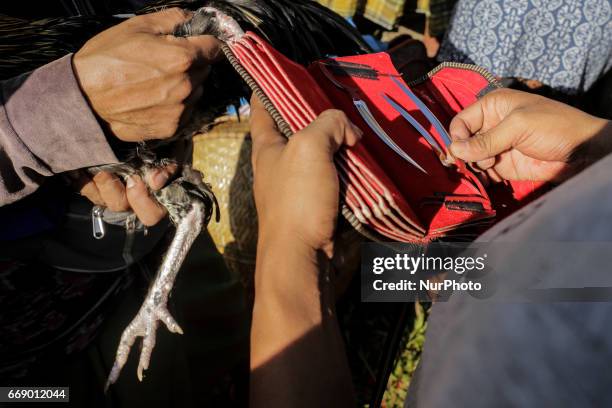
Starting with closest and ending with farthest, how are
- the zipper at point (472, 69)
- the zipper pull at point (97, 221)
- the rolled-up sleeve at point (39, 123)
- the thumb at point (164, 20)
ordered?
the rolled-up sleeve at point (39, 123) → the thumb at point (164, 20) → the zipper at point (472, 69) → the zipper pull at point (97, 221)

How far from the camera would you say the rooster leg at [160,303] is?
1.36 m

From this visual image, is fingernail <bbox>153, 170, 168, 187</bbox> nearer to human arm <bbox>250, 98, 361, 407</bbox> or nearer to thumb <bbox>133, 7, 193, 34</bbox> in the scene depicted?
thumb <bbox>133, 7, 193, 34</bbox>

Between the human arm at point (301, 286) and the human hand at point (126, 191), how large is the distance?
567 millimetres

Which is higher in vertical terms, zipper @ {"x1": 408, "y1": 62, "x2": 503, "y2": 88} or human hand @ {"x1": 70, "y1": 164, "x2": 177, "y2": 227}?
zipper @ {"x1": 408, "y1": 62, "x2": 503, "y2": 88}

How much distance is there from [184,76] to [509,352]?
890 mm

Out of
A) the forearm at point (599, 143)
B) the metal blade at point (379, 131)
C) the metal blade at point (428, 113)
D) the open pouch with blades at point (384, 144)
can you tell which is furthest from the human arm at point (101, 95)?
the forearm at point (599, 143)

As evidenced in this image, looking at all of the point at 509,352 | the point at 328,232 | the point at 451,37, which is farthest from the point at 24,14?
the point at 451,37

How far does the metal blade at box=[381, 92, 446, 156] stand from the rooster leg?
0.67 metres

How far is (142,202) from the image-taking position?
1353 mm

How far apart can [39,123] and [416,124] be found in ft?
2.82

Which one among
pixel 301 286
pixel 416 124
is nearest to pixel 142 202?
pixel 301 286

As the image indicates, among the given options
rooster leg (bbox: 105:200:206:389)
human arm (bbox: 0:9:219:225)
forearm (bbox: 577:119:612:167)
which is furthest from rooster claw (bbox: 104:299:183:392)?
forearm (bbox: 577:119:612:167)

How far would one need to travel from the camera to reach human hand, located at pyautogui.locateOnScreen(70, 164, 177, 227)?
1.30 meters

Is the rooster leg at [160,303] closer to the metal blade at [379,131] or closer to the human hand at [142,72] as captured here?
the human hand at [142,72]
